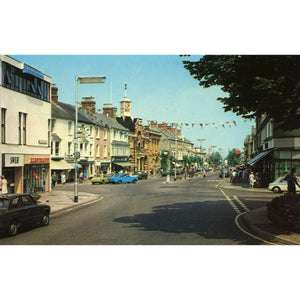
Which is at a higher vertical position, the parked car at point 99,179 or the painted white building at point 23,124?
the painted white building at point 23,124

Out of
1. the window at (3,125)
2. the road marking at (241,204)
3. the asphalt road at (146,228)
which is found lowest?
the asphalt road at (146,228)

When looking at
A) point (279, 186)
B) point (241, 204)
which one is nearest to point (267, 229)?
point (279, 186)

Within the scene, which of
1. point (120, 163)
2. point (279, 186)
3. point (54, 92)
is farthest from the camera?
point (120, 163)

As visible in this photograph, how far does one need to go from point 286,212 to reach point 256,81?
17.4ft

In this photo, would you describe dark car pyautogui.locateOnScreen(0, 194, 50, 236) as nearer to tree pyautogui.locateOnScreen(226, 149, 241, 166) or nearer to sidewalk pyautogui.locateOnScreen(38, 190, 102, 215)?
sidewalk pyautogui.locateOnScreen(38, 190, 102, 215)

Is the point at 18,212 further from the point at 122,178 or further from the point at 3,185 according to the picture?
the point at 122,178

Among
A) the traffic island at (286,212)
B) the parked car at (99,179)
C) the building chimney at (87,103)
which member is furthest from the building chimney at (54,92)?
the parked car at (99,179)

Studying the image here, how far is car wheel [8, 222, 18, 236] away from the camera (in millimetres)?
12295

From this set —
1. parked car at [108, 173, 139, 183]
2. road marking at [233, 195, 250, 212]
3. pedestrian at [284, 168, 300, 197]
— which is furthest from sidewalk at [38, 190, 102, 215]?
parked car at [108, 173, 139, 183]

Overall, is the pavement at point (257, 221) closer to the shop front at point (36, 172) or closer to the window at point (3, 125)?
the shop front at point (36, 172)

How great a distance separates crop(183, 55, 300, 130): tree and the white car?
3152 millimetres

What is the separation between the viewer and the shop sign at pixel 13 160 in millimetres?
12702

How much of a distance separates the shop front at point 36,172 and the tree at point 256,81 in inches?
271

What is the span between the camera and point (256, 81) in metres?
11.8
